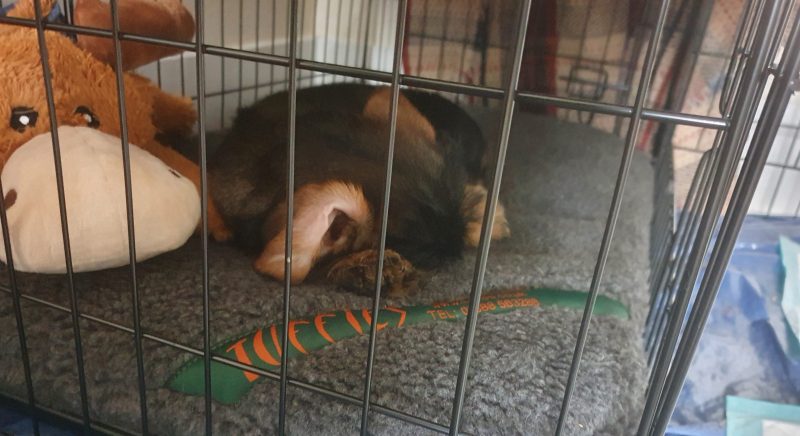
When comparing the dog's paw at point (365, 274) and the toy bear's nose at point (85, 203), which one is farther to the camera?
the dog's paw at point (365, 274)

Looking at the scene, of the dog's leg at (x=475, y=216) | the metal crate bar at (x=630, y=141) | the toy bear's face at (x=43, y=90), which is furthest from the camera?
the dog's leg at (x=475, y=216)

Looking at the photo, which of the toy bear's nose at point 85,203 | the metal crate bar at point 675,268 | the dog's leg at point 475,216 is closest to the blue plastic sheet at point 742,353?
the metal crate bar at point 675,268

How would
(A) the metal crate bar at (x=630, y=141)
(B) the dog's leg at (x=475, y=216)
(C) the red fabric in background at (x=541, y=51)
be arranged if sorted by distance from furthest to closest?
(C) the red fabric in background at (x=541, y=51) < (B) the dog's leg at (x=475, y=216) < (A) the metal crate bar at (x=630, y=141)

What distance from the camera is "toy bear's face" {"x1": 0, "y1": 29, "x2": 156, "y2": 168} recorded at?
30.2 inches

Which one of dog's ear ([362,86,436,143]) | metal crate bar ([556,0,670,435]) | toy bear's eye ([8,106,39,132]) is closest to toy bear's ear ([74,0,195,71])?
toy bear's eye ([8,106,39,132])

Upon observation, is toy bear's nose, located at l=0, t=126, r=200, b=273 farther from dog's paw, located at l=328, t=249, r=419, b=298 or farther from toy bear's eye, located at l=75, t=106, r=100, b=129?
dog's paw, located at l=328, t=249, r=419, b=298

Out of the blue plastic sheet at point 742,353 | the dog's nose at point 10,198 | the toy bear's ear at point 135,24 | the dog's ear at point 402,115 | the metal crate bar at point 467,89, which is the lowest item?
the blue plastic sheet at point 742,353

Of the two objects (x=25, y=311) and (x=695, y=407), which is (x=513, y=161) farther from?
(x=25, y=311)

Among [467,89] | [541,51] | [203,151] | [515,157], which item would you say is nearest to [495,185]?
[467,89]

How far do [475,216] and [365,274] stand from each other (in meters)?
0.29

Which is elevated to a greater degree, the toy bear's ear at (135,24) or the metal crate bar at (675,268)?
the toy bear's ear at (135,24)

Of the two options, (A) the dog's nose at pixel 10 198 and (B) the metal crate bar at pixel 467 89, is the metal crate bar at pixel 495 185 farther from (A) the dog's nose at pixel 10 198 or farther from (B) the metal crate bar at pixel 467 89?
(A) the dog's nose at pixel 10 198

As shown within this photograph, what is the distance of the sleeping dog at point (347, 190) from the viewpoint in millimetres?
→ 848

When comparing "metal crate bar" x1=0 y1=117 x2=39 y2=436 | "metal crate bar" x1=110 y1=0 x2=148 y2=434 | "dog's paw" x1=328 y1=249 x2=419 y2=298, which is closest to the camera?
"metal crate bar" x1=110 y1=0 x2=148 y2=434
